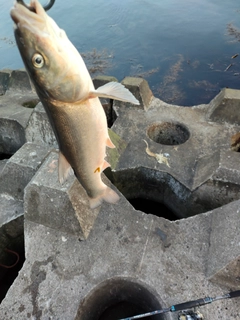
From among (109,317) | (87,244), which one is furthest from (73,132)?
(109,317)

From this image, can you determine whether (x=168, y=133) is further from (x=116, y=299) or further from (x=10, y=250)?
(x=10, y=250)

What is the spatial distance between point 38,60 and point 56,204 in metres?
2.80

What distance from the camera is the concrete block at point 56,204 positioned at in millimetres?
4207

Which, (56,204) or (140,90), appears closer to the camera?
(56,204)

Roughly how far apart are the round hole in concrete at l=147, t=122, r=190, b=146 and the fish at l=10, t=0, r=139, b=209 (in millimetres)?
5014

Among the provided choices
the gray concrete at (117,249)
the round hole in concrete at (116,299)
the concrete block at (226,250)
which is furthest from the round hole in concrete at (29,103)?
the concrete block at (226,250)

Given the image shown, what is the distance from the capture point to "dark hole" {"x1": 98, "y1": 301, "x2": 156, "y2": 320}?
4477 mm

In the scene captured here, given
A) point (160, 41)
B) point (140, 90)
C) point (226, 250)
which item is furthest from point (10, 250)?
point (160, 41)

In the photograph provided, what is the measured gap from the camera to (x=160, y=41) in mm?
17266

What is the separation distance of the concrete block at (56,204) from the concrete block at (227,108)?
15.7 ft

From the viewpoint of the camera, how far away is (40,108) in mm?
7066

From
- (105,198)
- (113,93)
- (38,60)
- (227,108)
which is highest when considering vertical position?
(38,60)

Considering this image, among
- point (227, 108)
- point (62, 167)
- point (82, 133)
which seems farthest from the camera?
point (227, 108)

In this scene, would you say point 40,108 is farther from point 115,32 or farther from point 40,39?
point 115,32
